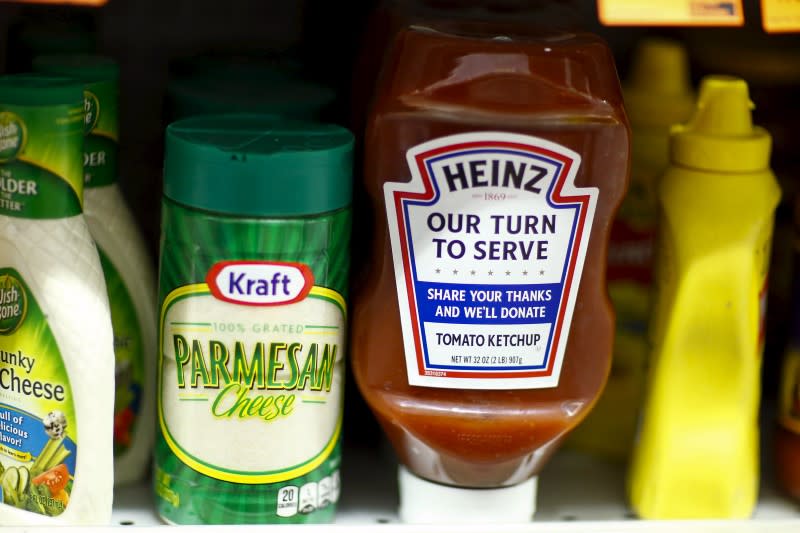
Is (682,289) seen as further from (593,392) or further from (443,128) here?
(443,128)

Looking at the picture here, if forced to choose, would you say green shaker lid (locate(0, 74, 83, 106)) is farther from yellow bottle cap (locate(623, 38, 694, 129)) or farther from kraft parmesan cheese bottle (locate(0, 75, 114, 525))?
yellow bottle cap (locate(623, 38, 694, 129))

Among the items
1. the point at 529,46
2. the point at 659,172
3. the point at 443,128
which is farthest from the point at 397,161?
the point at 659,172

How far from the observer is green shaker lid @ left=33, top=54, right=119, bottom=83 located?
3.51ft

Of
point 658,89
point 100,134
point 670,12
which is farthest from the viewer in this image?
point 658,89

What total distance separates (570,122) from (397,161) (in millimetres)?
158

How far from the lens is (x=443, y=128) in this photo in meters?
0.99

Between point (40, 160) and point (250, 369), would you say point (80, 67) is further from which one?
point (250, 369)

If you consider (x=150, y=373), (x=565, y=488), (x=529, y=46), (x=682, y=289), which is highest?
(x=529, y=46)

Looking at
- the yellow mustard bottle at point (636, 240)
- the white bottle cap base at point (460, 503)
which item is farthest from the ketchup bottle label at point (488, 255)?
the yellow mustard bottle at point (636, 240)

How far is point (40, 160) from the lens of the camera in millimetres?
954

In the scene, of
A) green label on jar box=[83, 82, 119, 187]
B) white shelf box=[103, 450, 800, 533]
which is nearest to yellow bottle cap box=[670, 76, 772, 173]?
white shelf box=[103, 450, 800, 533]

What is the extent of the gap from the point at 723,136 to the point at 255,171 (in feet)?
1.51

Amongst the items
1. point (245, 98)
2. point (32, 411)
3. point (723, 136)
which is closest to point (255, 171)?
point (245, 98)

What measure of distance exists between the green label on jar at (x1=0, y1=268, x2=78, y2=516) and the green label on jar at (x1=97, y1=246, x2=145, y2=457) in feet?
0.39
